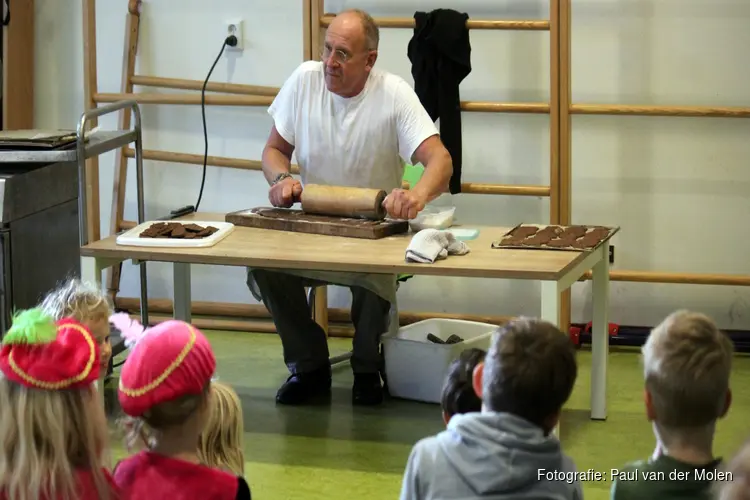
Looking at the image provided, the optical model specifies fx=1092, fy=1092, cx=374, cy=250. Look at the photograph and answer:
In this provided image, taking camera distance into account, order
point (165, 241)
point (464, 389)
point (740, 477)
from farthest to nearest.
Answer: point (165, 241) → point (464, 389) → point (740, 477)

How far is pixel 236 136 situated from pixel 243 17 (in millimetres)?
481

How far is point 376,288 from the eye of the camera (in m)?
3.39

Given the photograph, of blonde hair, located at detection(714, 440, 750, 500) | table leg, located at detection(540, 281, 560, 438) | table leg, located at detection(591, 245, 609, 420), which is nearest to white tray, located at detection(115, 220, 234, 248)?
table leg, located at detection(540, 281, 560, 438)

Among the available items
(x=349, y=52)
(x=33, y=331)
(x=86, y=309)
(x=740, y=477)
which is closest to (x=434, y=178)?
(x=349, y=52)

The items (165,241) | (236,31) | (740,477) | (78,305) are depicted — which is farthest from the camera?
(236,31)

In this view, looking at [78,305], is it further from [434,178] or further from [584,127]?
[584,127]

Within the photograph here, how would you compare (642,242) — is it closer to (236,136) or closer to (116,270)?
(236,136)

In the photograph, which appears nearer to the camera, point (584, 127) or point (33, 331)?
point (33, 331)

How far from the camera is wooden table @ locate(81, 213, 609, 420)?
2.76 metres

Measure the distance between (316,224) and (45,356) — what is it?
1.59 m

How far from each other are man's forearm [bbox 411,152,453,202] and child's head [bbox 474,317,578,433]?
161 cm

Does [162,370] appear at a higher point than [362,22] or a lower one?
lower

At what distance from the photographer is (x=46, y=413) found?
62.3 inches

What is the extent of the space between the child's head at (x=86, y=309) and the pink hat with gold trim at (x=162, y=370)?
2.21 feet
